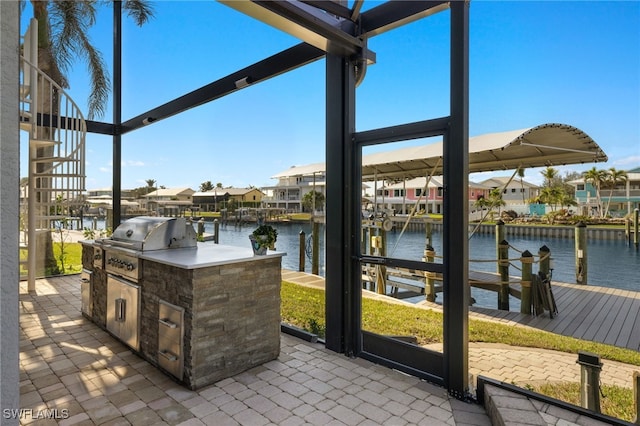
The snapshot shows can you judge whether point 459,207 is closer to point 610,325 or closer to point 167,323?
point 167,323

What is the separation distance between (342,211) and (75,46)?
27.5 feet

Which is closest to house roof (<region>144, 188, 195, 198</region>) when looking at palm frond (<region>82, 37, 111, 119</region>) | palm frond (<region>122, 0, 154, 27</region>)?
palm frond (<region>82, 37, 111, 119</region>)

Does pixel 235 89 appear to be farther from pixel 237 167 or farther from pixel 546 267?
pixel 237 167

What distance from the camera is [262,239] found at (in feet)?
9.86

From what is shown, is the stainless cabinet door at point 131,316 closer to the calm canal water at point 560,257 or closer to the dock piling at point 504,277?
the calm canal water at point 560,257

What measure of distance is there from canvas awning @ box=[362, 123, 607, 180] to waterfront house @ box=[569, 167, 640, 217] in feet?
13.5

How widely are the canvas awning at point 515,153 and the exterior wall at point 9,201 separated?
305 centimetres

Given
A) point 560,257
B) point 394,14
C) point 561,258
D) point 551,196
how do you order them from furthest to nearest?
point 551,196 < point 560,257 < point 561,258 < point 394,14

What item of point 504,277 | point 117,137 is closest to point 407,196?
point 504,277

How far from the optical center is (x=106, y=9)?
7359 millimetres

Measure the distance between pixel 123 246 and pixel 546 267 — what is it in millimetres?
7026

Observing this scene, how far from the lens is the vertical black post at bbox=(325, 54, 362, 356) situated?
10.7ft

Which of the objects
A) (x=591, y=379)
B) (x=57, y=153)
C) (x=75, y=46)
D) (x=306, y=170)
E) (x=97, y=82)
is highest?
(x=75, y=46)

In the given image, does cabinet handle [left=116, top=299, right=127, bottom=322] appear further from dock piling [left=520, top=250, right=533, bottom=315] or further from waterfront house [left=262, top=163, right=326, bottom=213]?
waterfront house [left=262, top=163, right=326, bottom=213]
